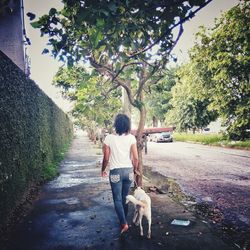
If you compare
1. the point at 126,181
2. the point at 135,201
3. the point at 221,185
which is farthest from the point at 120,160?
the point at 221,185

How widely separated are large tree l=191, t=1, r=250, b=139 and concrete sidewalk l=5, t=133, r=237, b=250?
1769 centimetres

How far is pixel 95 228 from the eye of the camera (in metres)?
4.91

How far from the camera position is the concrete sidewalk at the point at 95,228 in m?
4.21

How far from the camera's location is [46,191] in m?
8.00

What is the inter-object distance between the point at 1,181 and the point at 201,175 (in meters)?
7.93

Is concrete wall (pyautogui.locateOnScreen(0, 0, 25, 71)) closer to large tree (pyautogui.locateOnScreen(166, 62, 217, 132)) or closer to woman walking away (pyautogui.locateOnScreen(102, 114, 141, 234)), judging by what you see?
woman walking away (pyautogui.locateOnScreen(102, 114, 141, 234))

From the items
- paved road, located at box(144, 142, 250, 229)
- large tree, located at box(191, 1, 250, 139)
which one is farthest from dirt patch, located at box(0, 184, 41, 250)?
large tree, located at box(191, 1, 250, 139)

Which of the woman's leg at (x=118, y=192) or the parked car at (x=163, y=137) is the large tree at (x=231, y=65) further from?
the woman's leg at (x=118, y=192)

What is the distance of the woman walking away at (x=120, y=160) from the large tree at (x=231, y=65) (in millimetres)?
18871

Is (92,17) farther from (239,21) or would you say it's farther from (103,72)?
(239,21)

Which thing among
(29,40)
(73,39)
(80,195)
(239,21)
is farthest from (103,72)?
(239,21)

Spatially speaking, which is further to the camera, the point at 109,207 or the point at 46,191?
the point at 46,191

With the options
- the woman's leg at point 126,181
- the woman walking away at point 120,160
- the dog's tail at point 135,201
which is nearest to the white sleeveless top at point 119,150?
the woman walking away at point 120,160

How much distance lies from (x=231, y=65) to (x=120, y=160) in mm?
20213
